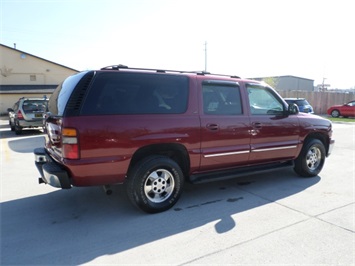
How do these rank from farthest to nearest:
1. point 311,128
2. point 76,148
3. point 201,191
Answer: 1. point 311,128
2. point 201,191
3. point 76,148

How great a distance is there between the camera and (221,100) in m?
4.58

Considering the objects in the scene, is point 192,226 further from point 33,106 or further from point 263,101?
point 33,106

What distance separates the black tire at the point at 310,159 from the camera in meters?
5.66

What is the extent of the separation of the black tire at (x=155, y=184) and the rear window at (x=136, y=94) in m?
0.73

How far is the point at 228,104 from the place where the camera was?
464 cm

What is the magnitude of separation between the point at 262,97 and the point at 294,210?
2064mm

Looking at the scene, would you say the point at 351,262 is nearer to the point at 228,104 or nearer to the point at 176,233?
the point at 176,233

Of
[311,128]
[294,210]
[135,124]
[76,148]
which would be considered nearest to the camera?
[76,148]

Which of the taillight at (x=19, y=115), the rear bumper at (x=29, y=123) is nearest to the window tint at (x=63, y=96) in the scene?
the rear bumper at (x=29, y=123)

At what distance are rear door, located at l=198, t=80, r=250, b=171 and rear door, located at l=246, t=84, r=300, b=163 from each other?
215mm

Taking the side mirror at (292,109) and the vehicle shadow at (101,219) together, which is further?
the side mirror at (292,109)

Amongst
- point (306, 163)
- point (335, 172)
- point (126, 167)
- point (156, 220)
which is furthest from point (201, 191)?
point (335, 172)

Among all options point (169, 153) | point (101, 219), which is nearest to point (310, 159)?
point (169, 153)

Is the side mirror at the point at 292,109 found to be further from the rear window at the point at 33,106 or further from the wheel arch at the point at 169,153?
the rear window at the point at 33,106
